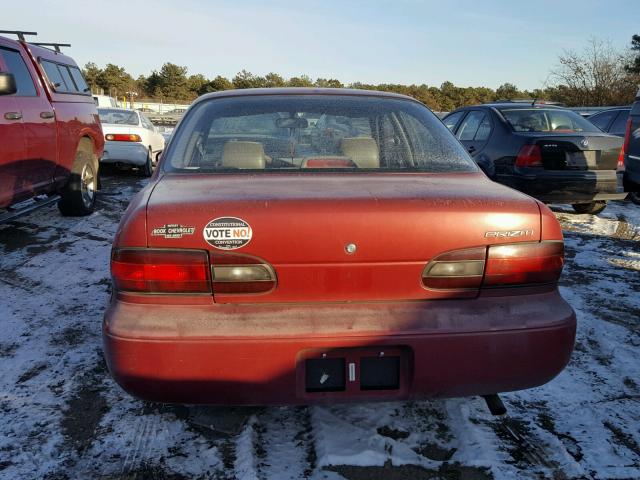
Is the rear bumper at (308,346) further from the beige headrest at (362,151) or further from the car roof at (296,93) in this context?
the car roof at (296,93)

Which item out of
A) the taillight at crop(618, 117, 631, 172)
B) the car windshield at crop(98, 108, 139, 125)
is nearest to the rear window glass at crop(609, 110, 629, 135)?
the taillight at crop(618, 117, 631, 172)

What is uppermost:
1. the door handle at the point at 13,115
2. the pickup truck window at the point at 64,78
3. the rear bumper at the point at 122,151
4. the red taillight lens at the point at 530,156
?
the pickup truck window at the point at 64,78

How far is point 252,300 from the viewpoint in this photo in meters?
1.97

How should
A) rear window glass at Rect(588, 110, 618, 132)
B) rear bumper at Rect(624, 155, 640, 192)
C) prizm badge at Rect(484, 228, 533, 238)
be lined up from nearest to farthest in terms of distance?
prizm badge at Rect(484, 228, 533, 238) < rear bumper at Rect(624, 155, 640, 192) < rear window glass at Rect(588, 110, 618, 132)

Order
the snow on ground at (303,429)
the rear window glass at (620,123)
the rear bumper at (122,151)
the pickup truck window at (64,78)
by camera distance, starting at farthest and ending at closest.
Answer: the rear bumper at (122,151) → the rear window glass at (620,123) → the pickup truck window at (64,78) → the snow on ground at (303,429)

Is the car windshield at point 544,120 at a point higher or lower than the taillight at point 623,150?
higher

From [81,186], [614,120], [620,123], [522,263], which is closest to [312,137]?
[522,263]

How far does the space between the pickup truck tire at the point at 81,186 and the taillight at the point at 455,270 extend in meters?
5.83

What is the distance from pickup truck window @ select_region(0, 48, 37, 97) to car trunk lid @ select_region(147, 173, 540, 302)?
14.5ft

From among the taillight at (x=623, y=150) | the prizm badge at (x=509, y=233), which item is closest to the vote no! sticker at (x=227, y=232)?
the prizm badge at (x=509, y=233)

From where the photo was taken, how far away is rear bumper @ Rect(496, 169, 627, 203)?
20.9 ft

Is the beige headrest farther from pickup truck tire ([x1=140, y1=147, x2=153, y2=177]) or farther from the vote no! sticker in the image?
pickup truck tire ([x1=140, y1=147, x2=153, y2=177])

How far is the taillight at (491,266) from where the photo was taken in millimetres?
1996

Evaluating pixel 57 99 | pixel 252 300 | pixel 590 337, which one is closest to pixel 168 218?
pixel 252 300
